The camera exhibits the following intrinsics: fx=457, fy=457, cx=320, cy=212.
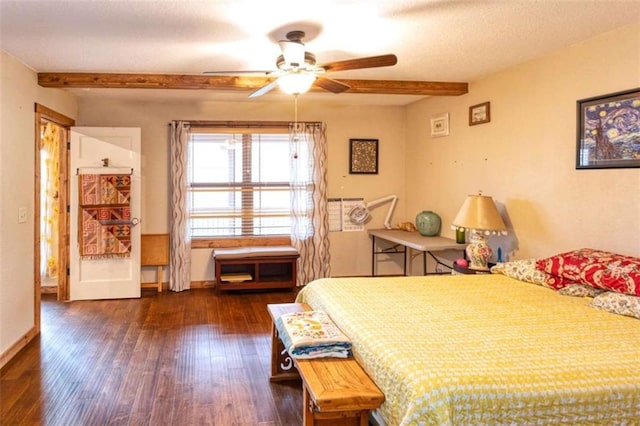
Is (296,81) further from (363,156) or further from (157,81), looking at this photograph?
(363,156)

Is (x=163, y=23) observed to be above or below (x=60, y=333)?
above

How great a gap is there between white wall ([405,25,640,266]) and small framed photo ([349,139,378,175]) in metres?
1.19

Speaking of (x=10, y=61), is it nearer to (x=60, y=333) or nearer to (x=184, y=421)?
(x=60, y=333)

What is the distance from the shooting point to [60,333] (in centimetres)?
397

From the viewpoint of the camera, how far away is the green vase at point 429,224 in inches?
205

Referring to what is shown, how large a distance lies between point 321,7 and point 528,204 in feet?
7.84

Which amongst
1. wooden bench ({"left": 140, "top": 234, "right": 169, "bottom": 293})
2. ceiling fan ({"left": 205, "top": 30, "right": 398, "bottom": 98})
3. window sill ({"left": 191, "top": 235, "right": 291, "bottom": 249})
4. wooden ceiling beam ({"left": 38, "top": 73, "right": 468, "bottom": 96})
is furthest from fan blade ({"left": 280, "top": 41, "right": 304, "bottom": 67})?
wooden bench ({"left": 140, "top": 234, "right": 169, "bottom": 293})

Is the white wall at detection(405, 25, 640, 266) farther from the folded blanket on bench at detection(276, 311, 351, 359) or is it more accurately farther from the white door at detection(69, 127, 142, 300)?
the white door at detection(69, 127, 142, 300)

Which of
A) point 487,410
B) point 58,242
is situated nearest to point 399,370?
point 487,410

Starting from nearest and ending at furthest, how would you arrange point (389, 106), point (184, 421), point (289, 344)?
point (289, 344)
point (184, 421)
point (389, 106)

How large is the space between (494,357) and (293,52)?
2.30 metres

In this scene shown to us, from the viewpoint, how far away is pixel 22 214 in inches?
147

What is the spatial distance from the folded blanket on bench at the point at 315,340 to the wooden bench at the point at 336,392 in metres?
0.03

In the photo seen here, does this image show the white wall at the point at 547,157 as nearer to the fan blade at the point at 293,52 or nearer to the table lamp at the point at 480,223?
the table lamp at the point at 480,223
